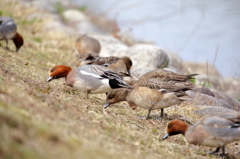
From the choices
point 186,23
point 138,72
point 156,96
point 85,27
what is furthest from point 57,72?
point 186,23

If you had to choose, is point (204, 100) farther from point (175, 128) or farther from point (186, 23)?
point (186, 23)

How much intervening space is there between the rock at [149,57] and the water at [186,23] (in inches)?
210

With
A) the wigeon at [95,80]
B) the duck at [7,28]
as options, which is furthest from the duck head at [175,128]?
the duck at [7,28]

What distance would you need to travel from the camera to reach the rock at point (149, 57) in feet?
30.7

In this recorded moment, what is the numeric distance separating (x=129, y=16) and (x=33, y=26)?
806 centimetres

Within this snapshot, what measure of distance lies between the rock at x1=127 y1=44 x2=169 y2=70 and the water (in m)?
5.33

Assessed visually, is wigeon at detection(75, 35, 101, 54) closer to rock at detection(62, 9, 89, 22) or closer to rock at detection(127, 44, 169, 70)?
rock at detection(127, 44, 169, 70)

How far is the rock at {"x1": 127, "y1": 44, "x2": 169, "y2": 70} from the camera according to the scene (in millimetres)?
9352

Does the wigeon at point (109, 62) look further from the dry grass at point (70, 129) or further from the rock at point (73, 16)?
the rock at point (73, 16)

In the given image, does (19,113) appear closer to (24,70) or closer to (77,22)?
(24,70)

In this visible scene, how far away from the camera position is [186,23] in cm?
1917

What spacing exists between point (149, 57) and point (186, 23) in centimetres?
1047

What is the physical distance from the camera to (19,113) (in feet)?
9.50

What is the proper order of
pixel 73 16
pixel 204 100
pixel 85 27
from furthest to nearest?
pixel 73 16, pixel 85 27, pixel 204 100
